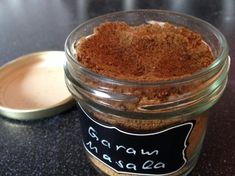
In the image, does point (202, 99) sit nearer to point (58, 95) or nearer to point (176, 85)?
point (176, 85)

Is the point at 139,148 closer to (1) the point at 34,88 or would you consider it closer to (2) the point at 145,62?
(2) the point at 145,62

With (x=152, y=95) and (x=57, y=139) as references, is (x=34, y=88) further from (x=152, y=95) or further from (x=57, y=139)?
(x=152, y=95)

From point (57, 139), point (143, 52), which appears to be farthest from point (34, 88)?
point (143, 52)

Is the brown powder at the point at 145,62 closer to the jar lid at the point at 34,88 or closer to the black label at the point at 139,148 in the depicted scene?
the black label at the point at 139,148

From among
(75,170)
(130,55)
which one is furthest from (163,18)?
(75,170)

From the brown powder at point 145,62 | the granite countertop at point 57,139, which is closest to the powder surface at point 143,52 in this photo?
the brown powder at point 145,62

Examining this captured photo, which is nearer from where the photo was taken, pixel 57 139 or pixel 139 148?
pixel 139 148

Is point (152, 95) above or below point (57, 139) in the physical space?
above

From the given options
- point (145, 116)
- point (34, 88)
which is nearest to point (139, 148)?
point (145, 116)
